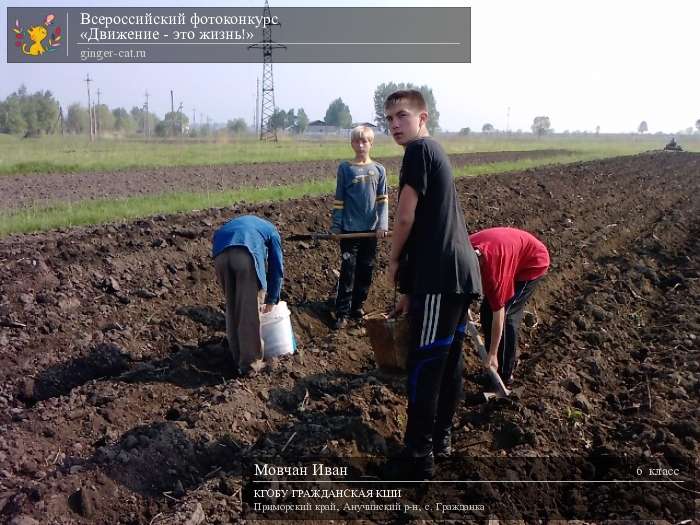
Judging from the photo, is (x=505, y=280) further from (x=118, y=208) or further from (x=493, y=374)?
(x=118, y=208)

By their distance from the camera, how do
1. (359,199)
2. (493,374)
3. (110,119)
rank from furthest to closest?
(110,119), (359,199), (493,374)

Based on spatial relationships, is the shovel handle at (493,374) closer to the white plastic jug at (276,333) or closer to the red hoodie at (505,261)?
the red hoodie at (505,261)

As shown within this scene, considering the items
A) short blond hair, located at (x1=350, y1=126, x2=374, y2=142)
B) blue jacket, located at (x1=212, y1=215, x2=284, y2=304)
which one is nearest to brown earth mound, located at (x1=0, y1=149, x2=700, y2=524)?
blue jacket, located at (x1=212, y1=215, x2=284, y2=304)

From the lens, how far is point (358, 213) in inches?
239

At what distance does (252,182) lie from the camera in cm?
1792

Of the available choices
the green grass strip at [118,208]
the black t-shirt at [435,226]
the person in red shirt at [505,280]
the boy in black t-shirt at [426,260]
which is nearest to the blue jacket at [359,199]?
the person in red shirt at [505,280]

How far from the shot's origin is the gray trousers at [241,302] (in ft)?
16.0

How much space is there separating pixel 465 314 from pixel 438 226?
58cm

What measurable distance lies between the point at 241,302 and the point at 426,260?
6.44ft

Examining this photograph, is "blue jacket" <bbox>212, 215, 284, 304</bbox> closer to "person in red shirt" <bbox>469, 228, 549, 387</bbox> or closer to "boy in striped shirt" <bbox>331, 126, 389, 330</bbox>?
"boy in striped shirt" <bbox>331, 126, 389, 330</bbox>

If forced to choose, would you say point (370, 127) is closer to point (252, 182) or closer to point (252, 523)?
point (252, 523)

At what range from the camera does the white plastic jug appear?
534cm

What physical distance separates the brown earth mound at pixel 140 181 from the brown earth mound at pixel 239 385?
5695mm

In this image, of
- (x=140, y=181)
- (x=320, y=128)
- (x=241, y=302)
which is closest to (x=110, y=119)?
(x=320, y=128)
